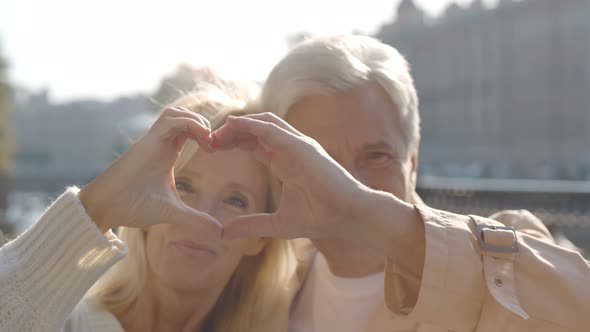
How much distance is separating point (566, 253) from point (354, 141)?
0.69m

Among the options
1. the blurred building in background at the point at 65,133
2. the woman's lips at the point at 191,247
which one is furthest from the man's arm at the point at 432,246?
the blurred building in background at the point at 65,133

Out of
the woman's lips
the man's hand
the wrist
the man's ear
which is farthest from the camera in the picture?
the man's ear

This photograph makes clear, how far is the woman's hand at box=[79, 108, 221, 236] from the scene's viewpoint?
4.64 feet

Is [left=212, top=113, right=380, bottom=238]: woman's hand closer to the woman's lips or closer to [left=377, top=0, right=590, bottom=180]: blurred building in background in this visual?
the woman's lips

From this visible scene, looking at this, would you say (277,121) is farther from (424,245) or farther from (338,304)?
(338,304)

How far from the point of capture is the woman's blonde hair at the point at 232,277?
1.93 metres

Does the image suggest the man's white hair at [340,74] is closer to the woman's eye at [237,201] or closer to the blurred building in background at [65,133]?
the woman's eye at [237,201]

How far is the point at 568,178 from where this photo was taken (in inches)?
1074

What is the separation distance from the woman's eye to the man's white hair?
28cm

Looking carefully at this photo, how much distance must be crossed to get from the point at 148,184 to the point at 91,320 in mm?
470

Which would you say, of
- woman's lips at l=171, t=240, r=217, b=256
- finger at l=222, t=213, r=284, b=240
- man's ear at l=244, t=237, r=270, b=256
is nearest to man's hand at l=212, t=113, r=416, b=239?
finger at l=222, t=213, r=284, b=240

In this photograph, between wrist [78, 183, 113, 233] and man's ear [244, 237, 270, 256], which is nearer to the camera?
wrist [78, 183, 113, 233]

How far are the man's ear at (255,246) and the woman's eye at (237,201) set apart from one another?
0.62ft

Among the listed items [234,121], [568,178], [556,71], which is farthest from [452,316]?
[556,71]
